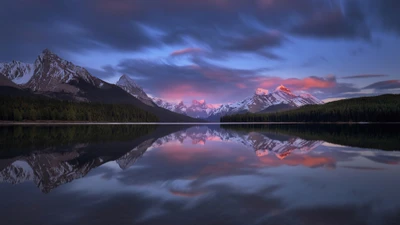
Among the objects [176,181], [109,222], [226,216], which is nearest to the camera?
[109,222]

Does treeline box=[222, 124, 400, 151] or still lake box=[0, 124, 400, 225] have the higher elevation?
treeline box=[222, 124, 400, 151]

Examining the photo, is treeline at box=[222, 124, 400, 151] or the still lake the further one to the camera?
treeline at box=[222, 124, 400, 151]

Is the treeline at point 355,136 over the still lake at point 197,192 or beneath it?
over

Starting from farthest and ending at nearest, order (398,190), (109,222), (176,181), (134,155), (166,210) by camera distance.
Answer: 1. (134,155)
2. (176,181)
3. (398,190)
4. (166,210)
5. (109,222)

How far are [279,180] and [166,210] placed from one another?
26.8 feet

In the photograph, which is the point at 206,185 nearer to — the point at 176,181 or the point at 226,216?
the point at 176,181

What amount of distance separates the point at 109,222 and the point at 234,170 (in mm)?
11503

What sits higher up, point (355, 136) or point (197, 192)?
point (355, 136)

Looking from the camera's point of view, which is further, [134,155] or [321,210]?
[134,155]

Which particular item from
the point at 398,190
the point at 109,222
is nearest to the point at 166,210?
the point at 109,222

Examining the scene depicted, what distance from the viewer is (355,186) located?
15000 mm

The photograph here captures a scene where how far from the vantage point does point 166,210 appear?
35.2 ft

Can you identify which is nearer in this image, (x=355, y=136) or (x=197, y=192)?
(x=197, y=192)

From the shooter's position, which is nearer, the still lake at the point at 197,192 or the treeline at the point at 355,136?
the still lake at the point at 197,192
